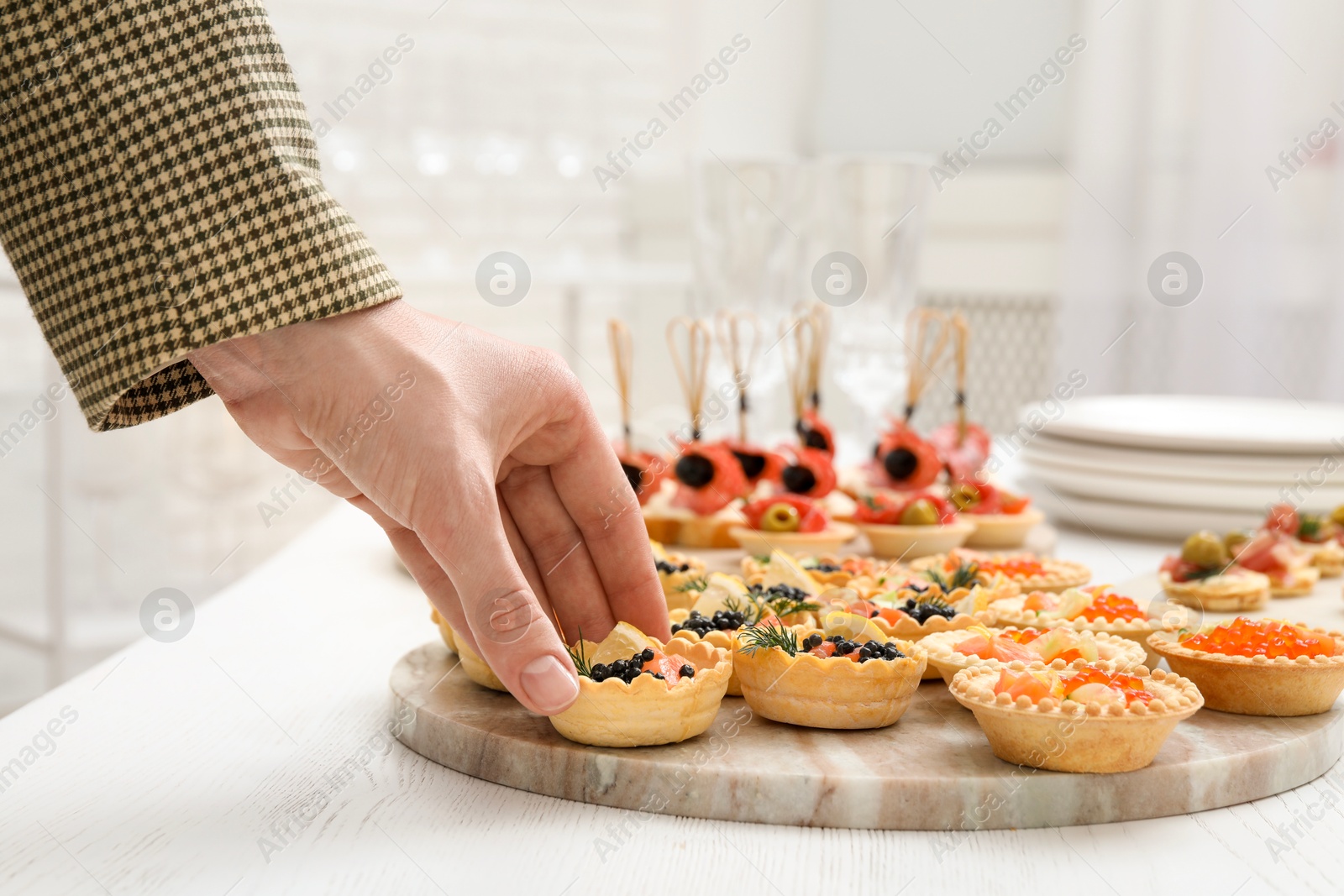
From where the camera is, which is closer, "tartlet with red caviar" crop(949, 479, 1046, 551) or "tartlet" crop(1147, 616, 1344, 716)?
"tartlet" crop(1147, 616, 1344, 716)

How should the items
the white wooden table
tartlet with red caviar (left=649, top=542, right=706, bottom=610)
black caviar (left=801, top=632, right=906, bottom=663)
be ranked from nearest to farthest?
the white wooden table → black caviar (left=801, top=632, right=906, bottom=663) → tartlet with red caviar (left=649, top=542, right=706, bottom=610)

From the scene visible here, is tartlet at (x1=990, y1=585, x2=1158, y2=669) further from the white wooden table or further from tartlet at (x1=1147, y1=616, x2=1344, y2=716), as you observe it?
the white wooden table

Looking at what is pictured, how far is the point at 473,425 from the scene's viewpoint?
73 centimetres

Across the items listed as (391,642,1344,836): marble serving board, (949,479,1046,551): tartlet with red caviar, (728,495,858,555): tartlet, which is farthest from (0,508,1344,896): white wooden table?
(949,479,1046,551): tartlet with red caviar

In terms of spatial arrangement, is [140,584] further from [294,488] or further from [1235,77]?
[1235,77]

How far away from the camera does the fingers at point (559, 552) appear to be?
37.0 inches

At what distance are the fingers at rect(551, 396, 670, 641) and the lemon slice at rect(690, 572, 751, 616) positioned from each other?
0.24 ft

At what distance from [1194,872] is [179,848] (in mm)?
528

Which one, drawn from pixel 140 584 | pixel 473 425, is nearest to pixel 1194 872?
pixel 473 425

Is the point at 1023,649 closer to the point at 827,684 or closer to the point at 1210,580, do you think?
the point at 827,684

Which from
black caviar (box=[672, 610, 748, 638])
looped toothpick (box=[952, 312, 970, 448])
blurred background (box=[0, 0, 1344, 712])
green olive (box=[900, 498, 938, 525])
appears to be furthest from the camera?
blurred background (box=[0, 0, 1344, 712])

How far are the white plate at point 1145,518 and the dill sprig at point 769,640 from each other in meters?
0.81

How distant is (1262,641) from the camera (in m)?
0.86

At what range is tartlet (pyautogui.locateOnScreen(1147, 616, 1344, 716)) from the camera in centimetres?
82
